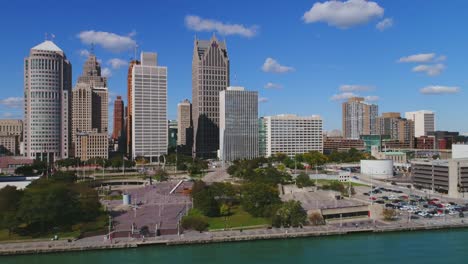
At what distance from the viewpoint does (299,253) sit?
4128cm

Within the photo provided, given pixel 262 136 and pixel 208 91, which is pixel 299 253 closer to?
pixel 262 136

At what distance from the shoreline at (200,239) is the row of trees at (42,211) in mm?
3508

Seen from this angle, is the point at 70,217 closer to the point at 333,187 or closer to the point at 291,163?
the point at 333,187

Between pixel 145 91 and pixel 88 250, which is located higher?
pixel 145 91

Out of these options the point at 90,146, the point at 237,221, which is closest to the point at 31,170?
the point at 90,146

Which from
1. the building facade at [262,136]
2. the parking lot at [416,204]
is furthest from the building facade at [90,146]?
the parking lot at [416,204]

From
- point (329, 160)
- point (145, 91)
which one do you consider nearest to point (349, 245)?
point (329, 160)

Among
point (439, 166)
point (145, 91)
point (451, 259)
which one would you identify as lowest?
point (451, 259)

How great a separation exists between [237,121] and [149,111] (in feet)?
85.9

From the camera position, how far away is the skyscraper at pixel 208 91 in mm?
151000

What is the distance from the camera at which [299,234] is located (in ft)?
152

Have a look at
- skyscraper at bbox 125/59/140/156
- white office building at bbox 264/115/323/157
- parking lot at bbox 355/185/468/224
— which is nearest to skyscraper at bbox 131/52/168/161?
skyscraper at bbox 125/59/140/156

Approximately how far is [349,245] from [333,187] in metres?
29.0

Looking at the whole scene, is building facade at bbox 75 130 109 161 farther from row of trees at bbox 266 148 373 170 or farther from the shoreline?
the shoreline
